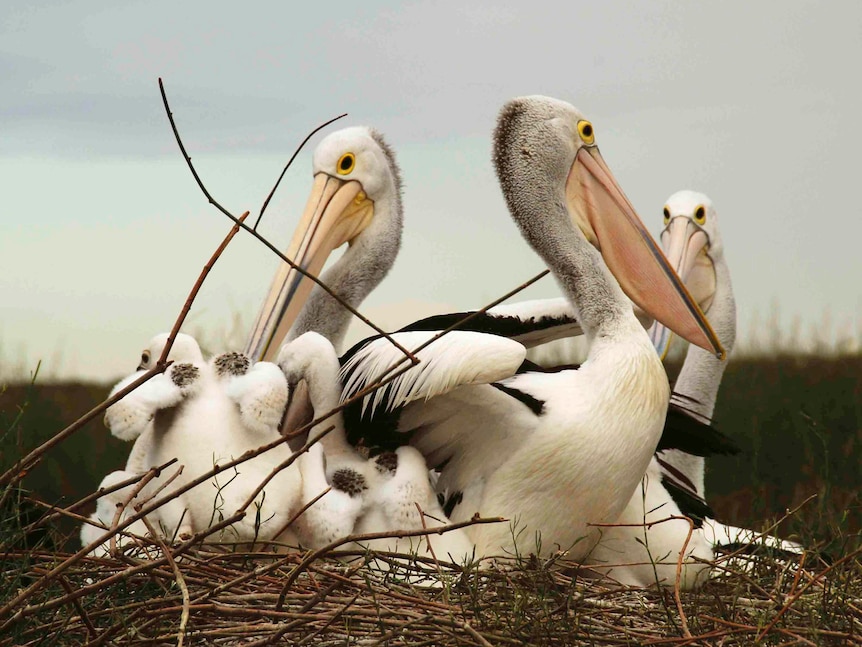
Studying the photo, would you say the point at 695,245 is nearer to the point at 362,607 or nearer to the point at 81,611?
the point at 362,607

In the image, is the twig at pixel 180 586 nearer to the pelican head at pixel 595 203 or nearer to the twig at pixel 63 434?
the twig at pixel 63 434

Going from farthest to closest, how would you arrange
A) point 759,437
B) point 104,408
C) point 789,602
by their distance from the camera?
1. point 759,437
2. point 789,602
3. point 104,408

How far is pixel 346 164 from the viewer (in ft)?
16.6

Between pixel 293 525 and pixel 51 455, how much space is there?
4.70 metres

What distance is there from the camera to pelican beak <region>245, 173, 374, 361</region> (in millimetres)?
4863

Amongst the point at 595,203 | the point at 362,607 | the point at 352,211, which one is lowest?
the point at 362,607

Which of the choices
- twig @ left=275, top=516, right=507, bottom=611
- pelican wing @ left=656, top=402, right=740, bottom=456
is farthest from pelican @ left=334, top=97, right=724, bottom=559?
twig @ left=275, top=516, right=507, bottom=611

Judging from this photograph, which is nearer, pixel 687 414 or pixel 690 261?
pixel 687 414

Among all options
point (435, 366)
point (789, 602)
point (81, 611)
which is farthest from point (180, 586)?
point (789, 602)

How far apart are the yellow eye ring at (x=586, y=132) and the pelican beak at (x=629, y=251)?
0.09ft

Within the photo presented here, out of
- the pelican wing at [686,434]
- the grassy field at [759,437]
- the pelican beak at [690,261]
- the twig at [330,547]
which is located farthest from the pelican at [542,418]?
the grassy field at [759,437]

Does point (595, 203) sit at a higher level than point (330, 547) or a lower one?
higher

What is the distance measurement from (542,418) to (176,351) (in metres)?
1.15

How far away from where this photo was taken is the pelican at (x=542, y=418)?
3785 millimetres
